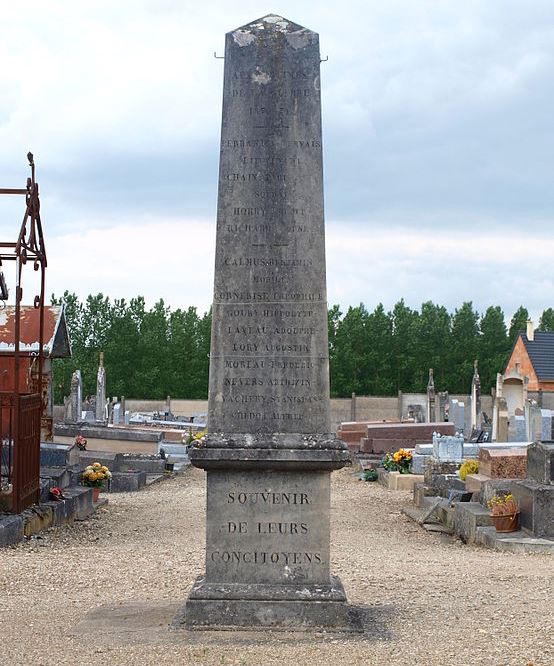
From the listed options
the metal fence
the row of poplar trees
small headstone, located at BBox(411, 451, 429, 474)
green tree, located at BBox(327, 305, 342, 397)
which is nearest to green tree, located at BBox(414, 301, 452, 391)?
the row of poplar trees

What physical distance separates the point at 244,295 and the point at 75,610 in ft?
9.28

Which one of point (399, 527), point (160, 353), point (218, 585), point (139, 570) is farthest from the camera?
point (160, 353)

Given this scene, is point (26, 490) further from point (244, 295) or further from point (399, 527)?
point (244, 295)

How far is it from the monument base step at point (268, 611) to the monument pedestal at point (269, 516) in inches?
2.3

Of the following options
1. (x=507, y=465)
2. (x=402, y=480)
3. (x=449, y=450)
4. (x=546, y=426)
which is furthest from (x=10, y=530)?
(x=546, y=426)

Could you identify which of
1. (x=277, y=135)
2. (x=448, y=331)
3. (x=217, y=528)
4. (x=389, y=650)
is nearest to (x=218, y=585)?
(x=217, y=528)

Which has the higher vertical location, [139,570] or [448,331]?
[448,331]

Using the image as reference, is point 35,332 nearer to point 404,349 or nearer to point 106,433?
point 106,433

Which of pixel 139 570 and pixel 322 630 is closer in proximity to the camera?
pixel 322 630

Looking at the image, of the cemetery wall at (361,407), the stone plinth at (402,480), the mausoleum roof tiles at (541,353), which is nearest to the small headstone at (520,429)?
the stone plinth at (402,480)

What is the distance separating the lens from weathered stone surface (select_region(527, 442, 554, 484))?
12.4 meters

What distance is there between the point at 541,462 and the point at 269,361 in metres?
6.76

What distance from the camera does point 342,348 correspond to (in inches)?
2468

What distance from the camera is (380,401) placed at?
172 feet
